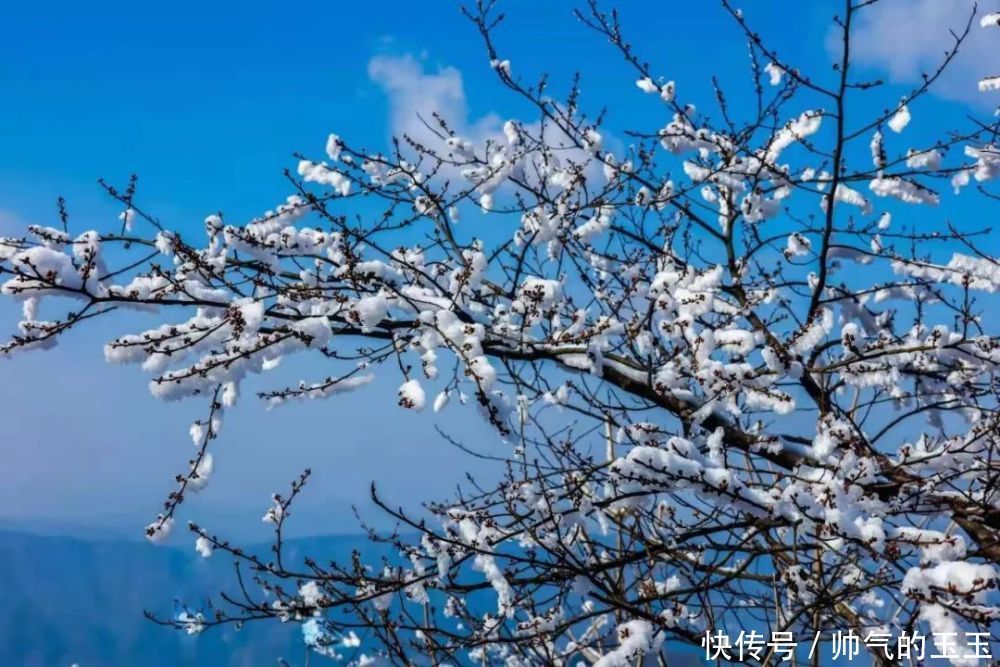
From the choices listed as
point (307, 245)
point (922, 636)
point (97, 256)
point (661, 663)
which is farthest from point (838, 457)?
point (97, 256)

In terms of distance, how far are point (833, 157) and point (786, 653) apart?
254 centimetres

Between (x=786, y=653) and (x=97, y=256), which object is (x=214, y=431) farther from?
(x=786, y=653)

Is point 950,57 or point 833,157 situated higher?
point 950,57

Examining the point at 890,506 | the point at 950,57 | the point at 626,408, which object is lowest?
the point at 890,506

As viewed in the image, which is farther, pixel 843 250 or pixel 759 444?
pixel 843 250

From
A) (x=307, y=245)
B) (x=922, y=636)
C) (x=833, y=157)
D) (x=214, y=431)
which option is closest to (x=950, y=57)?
(x=833, y=157)

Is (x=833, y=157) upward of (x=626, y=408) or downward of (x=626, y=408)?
upward

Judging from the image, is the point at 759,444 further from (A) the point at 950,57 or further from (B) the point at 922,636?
(A) the point at 950,57

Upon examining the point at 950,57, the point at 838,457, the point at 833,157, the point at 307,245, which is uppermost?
the point at 950,57

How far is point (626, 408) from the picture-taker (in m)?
4.86

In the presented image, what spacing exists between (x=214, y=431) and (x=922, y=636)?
10.5 feet

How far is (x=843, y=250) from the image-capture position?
534 cm

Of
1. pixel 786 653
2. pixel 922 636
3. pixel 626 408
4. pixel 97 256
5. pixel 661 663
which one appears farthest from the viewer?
pixel 661 663

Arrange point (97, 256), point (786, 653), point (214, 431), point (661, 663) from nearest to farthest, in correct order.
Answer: point (97, 256) → point (214, 431) → point (786, 653) → point (661, 663)
